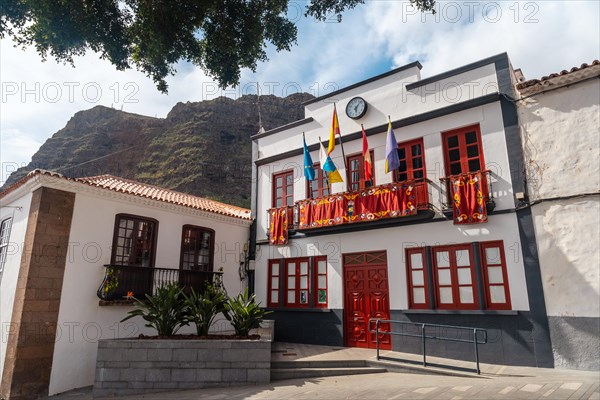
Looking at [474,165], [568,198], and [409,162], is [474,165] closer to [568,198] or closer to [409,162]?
[409,162]

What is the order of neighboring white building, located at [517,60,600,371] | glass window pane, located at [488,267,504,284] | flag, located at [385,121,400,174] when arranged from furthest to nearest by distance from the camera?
flag, located at [385,121,400,174] < glass window pane, located at [488,267,504,284] < neighboring white building, located at [517,60,600,371]

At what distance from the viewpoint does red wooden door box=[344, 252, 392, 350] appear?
991 cm

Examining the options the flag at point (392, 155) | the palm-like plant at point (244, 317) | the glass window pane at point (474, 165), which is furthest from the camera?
the flag at point (392, 155)

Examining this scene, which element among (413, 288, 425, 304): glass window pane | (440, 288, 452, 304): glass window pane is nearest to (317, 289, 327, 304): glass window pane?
(413, 288, 425, 304): glass window pane

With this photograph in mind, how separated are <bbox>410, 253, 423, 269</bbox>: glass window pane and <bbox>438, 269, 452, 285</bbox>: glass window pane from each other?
1.66 ft

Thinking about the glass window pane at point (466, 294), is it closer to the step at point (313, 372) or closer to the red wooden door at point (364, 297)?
the red wooden door at point (364, 297)

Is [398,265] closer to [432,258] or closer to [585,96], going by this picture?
[432,258]

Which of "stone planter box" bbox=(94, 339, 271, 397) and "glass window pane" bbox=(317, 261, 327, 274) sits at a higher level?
"glass window pane" bbox=(317, 261, 327, 274)

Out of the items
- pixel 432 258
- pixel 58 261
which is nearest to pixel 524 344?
pixel 432 258

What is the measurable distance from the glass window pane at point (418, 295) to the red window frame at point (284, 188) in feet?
16.0

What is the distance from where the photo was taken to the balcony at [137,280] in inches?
365

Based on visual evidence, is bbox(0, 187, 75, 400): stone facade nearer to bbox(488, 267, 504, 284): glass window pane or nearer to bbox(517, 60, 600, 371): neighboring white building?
bbox(488, 267, 504, 284): glass window pane

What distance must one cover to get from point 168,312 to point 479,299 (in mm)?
7031

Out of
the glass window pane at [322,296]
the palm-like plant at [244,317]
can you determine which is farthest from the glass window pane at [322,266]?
the palm-like plant at [244,317]
